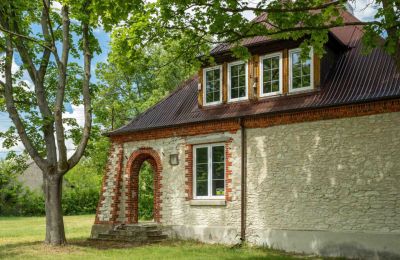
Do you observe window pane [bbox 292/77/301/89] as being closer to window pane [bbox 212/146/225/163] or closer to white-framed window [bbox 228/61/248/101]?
white-framed window [bbox 228/61/248/101]

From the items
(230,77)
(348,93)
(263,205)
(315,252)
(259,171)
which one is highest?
(230,77)

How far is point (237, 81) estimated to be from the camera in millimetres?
16891

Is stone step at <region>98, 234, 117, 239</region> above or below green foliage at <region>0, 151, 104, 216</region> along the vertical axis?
below

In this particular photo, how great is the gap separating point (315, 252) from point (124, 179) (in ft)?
26.1

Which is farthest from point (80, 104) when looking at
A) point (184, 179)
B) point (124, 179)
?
point (184, 179)

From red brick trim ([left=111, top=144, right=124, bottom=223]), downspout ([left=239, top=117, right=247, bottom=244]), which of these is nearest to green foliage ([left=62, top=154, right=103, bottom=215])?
red brick trim ([left=111, top=144, right=124, bottom=223])

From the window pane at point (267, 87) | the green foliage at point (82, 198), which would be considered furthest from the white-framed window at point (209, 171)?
the green foliage at point (82, 198)

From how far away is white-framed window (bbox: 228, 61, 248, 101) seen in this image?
16.7 meters

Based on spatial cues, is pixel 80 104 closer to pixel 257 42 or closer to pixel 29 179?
pixel 257 42

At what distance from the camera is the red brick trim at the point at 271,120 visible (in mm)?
13086

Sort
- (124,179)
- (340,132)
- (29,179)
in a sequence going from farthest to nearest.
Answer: (29,179), (124,179), (340,132)

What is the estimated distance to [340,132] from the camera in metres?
13.7

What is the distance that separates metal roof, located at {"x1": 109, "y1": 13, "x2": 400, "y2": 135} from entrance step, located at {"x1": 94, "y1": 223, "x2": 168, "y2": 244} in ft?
11.5

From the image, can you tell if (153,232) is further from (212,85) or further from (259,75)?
(259,75)
